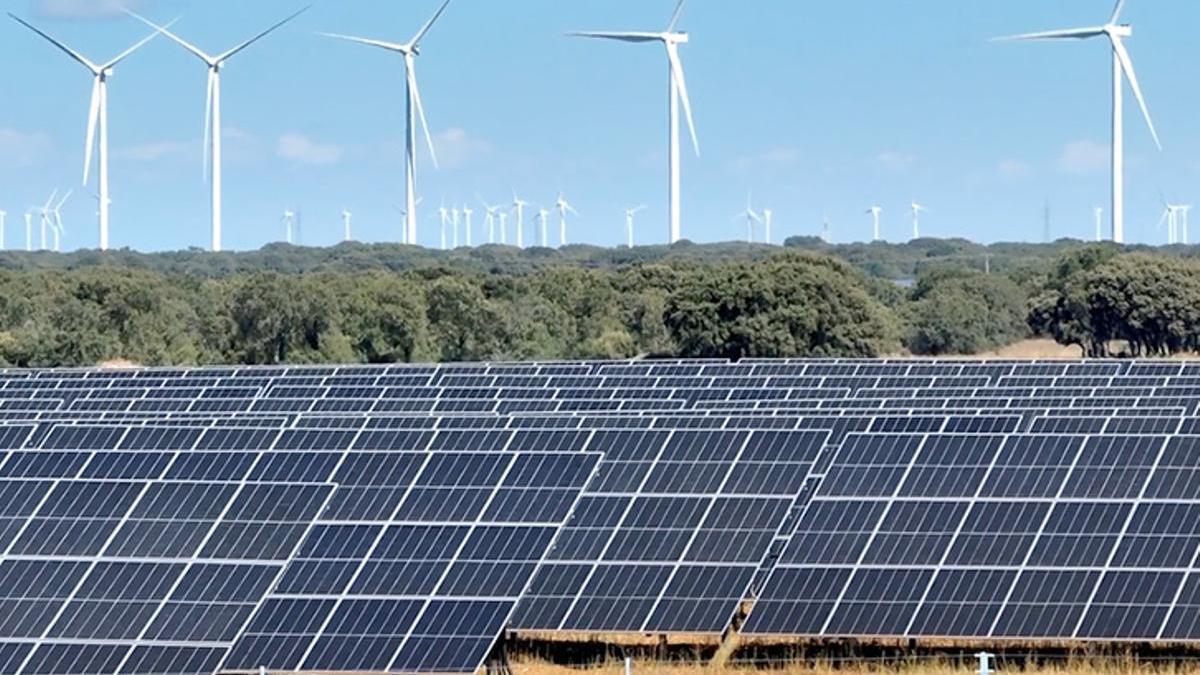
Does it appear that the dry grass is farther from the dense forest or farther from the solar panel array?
the dense forest

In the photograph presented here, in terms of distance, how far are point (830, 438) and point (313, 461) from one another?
23.7ft

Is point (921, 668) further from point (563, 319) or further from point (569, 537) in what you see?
point (563, 319)

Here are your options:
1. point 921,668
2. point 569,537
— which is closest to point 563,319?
point 569,537

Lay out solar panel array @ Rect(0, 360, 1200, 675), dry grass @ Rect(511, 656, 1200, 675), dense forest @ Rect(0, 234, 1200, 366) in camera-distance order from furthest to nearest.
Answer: dense forest @ Rect(0, 234, 1200, 366) < dry grass @ Rect(511, 656, 1200, 675) < solar panel array @ Rect(0, 360, 1200, 675)

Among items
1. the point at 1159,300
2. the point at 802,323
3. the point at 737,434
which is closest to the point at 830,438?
the point at 737,434

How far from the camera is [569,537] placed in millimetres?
30625

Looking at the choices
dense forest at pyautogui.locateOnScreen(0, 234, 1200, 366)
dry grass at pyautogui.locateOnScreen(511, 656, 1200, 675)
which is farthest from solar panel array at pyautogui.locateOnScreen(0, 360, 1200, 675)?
dense forest at pyautogui.locateOnScreen(0, 234, 1200, 366)

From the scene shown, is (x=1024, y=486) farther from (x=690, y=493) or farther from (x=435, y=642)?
(x=435, y=642)

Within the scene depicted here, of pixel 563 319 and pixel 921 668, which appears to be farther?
pixel 563 319

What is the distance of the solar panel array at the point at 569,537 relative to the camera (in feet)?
91.6

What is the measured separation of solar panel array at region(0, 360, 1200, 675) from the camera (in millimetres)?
27922

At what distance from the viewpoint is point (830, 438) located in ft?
110

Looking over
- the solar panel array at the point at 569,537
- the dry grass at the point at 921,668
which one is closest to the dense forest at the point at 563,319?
the solar panel array at the point at 569,537

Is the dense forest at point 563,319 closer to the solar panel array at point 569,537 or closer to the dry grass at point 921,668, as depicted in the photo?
the solar panel array at point 569,537
